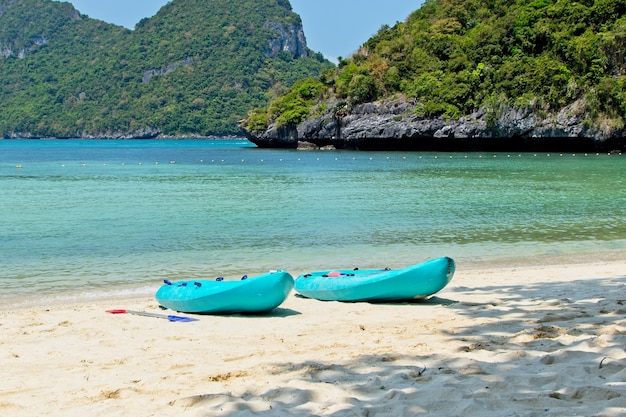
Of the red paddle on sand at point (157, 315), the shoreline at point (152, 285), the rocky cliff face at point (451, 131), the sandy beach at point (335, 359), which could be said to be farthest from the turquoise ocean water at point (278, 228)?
the rocky cliff face at point (451, 131)

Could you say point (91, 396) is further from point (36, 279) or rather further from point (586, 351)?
point (36, 279)

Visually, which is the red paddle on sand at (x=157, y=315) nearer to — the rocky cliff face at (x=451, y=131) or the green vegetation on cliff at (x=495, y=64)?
the green vegetation on cliff at (x=495, y=64)

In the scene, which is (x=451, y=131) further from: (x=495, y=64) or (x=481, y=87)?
(x=495, y=64)

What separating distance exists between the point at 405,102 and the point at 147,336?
7273 centimetres

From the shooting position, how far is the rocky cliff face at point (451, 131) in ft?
214

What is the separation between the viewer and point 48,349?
23.1ft

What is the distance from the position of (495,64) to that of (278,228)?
203 feet

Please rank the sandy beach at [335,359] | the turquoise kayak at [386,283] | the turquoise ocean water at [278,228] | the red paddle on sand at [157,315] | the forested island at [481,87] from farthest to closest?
the forested island at [481,87] < the turquoise ocean water at [278,228] < the turquoise kayak at [386,283] < the red paddle on sand at [157,315] < the sandy beach at [335,359]

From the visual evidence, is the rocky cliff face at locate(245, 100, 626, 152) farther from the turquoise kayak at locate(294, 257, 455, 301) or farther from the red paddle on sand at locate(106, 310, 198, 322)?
the red paddle on sand at locate(106, 310, 198, 322)

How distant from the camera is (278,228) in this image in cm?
1845

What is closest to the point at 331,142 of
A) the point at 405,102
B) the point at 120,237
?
the point at 405,102

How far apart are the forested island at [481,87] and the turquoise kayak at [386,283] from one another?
58868 mm

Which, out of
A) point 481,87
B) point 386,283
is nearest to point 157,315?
point 386,283

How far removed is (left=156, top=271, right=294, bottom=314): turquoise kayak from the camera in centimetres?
866
